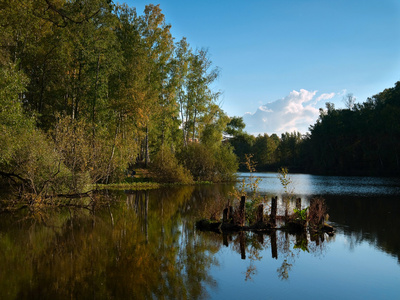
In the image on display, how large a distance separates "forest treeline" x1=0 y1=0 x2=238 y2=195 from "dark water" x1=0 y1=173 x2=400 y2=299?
5158mm

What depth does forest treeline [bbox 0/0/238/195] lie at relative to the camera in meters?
18.8

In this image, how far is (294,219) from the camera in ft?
45.8

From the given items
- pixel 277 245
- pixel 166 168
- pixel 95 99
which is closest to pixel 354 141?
pixel 166 168

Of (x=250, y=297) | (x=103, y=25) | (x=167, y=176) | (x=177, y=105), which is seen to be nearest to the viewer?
(x=250, y=297)

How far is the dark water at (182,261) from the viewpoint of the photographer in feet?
24.0

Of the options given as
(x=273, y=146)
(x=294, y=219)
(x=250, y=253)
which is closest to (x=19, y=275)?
(x=250, y=253)

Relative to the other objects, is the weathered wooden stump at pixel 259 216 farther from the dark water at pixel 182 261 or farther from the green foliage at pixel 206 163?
the green foliage at pixel 206 163

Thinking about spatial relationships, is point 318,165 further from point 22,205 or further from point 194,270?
point 194,270

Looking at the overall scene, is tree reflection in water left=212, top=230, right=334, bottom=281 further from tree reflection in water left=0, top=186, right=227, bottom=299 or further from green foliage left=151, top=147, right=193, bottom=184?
green foliage left=151, top=147, right=193, bottom=184

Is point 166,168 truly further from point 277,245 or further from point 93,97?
point 277,245

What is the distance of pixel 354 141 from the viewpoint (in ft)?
264

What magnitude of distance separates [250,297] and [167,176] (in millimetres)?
29629

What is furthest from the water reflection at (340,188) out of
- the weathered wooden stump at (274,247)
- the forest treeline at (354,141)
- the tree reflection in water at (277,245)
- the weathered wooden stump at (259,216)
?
the forest treeline at (354,141)

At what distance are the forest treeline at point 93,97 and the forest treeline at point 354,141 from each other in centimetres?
2208
